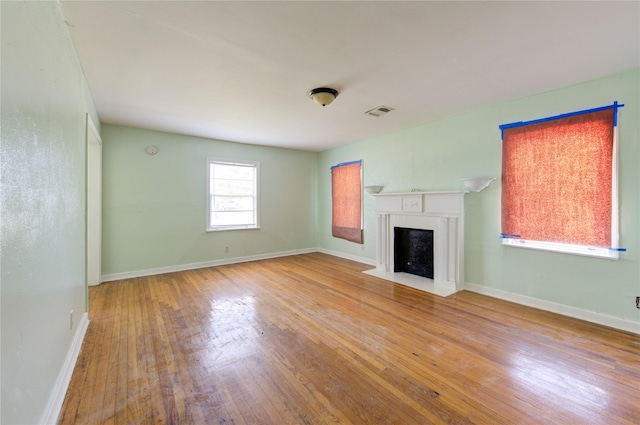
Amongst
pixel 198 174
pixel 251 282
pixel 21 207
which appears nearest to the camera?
pixel 21 207

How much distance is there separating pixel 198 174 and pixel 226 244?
1.45 metres

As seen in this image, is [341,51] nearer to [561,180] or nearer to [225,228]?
[561,180]

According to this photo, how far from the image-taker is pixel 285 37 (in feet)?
6.74

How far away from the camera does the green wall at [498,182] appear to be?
8.42 feet

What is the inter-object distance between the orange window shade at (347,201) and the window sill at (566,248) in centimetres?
272

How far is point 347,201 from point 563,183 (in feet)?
11.7

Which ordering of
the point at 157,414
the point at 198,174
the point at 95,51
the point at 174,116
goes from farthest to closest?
the point at 198,174 < the point at 174,116 < the point at 95,51 < the point at 157,414

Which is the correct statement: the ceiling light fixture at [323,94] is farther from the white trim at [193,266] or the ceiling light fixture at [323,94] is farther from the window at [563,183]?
the white trim at [193,266]

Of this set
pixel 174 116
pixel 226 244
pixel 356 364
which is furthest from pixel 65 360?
pixel 226 244

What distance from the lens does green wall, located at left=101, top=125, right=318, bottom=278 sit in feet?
14.2

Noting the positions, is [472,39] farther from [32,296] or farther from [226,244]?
[226,244]

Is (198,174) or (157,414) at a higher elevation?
(198,174)

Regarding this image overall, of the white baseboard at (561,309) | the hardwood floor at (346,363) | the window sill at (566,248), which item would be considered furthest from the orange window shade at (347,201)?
the window sill at (566,248)

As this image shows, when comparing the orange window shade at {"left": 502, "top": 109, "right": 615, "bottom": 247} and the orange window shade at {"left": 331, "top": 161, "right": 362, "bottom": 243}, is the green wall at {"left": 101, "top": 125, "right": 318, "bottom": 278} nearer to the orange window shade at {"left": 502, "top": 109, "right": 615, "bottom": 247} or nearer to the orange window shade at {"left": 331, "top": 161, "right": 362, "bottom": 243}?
the orange window shade at {"left": 331, "top": 161, "right": 362, "bottom": 243}
